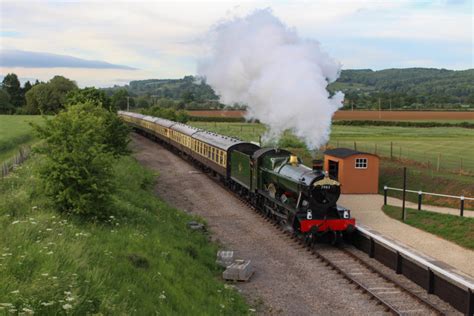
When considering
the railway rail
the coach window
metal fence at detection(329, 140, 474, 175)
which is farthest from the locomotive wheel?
metal fence at detection(329, 140, 474, 175)

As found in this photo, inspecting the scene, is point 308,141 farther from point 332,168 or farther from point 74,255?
point 74,255

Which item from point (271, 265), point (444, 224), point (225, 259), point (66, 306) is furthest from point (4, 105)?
point (66, 306)

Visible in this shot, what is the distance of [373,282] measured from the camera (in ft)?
46.0

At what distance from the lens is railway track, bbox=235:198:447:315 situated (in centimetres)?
1210

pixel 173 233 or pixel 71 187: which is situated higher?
pixel 71 187

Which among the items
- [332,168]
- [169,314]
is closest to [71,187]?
[169,314]

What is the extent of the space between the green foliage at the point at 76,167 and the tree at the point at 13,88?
12661 cm

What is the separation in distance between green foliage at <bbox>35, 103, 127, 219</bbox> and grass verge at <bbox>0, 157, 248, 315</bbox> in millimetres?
550

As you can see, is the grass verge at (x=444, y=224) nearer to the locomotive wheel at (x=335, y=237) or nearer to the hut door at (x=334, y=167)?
the locomotive wheel at (x=335, y=237)

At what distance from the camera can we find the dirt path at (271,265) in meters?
12.5

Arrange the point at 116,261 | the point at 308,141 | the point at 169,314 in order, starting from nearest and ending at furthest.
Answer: the point at 169,314, the point at 116,261, the point at 308,141

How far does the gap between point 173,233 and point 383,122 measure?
74726 mm

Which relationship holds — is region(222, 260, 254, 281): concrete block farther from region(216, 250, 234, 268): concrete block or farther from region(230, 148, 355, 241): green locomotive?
region(230, 148, 355, 241): green locomotive

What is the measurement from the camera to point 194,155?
121 ft
